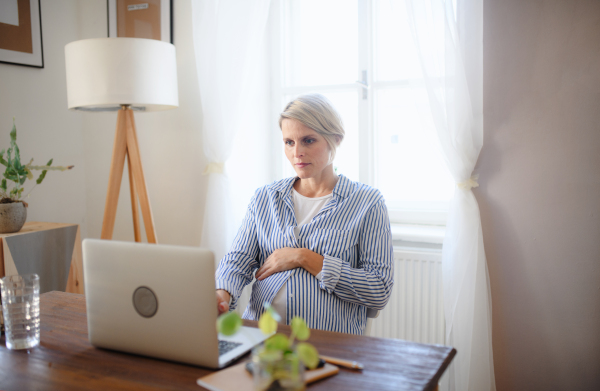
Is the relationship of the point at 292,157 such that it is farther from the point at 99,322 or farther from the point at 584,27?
the point at 584,27

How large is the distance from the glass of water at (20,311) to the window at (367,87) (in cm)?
170

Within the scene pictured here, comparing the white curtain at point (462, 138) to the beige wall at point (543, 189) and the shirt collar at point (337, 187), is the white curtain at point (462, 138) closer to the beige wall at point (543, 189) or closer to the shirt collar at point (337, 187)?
the beige wall at point (543, 189)

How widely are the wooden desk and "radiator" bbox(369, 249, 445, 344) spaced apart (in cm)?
112

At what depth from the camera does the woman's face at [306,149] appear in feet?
5.32

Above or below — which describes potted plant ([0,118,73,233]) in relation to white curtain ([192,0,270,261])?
below

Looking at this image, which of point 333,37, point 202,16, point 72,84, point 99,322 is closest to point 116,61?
point 72,84

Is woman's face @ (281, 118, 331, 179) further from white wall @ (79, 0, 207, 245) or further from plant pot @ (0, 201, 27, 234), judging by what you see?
plant pot @ (0, 201, 27, 234)

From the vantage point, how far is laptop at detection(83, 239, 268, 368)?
34.1 inches

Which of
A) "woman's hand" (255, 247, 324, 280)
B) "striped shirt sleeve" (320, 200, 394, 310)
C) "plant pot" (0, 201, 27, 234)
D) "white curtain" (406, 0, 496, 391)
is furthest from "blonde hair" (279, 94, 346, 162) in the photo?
"plant pot" (0, 201, 27, 234)

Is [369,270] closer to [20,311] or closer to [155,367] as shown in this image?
[155,367]

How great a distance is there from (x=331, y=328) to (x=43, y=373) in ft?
2.75

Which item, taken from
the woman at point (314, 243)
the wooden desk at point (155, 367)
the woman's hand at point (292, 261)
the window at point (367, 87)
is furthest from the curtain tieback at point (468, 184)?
the wooden desk at point (155, 367)

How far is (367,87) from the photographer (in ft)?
7.89

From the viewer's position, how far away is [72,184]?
2912 mm
